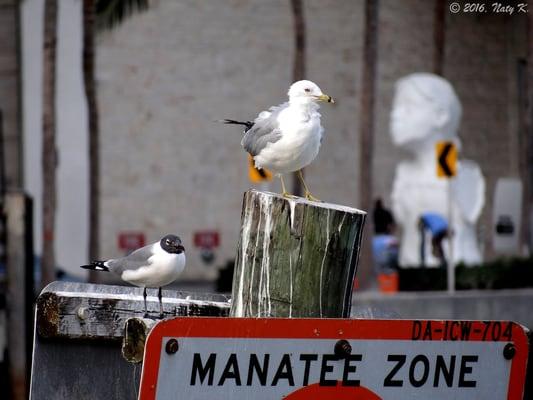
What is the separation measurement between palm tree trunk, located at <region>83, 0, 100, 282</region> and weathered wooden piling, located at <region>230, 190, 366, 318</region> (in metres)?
18.0

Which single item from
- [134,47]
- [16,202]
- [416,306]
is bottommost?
[416,306]

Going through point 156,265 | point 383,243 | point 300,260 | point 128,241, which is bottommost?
point 128,241

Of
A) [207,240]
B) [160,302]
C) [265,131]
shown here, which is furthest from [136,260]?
[207,240]

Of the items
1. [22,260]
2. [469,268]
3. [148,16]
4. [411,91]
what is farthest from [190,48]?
[22,260]

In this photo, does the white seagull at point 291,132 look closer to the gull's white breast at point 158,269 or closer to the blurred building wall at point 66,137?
the gull's white breast at point 158,269

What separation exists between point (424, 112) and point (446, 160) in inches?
121

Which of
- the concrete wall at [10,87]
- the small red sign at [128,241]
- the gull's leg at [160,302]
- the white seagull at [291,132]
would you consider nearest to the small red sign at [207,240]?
the small red sign at [128,241]

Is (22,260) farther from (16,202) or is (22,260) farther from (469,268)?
(469,268)

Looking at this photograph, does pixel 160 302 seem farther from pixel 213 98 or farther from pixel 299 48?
pixel 213 98

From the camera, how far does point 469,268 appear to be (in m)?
19.7

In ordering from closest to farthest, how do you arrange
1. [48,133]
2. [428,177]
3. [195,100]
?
[48,133], [428,177], [195,100]

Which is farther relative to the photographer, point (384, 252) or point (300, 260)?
point (384, 252)

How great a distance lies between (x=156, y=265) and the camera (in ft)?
16.4

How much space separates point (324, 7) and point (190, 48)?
2.85 meters
